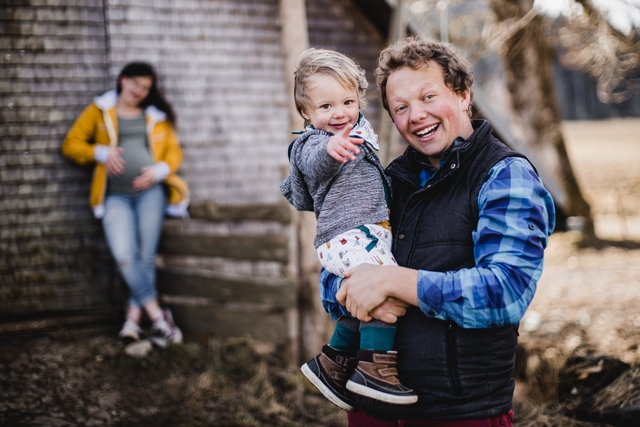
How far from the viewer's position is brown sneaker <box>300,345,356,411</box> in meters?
1.97

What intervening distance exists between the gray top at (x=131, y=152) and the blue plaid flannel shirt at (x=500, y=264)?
368 centimetres

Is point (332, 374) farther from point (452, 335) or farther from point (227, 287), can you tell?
point (227, 287)

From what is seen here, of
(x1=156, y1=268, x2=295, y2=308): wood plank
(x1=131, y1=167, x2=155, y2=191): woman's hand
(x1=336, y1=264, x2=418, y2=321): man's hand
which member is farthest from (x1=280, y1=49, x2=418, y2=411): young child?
(x1=131, y1=167, x2=155, y2=191): woman's hand

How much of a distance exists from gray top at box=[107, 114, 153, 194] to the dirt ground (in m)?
1.37

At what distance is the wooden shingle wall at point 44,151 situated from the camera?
5.21 metres

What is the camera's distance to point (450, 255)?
5.63 ft

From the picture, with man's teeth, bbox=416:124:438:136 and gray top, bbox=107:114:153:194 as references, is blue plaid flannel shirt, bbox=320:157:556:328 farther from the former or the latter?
gray top, bbox=107:114:153:194

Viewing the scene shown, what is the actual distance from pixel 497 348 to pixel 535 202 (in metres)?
0.46

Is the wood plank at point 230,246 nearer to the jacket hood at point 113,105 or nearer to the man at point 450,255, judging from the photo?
the jacket hood at point 113,105

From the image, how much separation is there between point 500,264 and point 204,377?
11.3 ft

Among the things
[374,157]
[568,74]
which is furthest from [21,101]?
[568,74]

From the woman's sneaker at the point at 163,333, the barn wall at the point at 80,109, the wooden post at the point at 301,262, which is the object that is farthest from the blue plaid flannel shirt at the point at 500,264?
the barn wall at the point at 80,109

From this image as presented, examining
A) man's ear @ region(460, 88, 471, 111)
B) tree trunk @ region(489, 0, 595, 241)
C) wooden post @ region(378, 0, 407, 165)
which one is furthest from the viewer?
tree trunk @ region(489, 0, 595, 241)

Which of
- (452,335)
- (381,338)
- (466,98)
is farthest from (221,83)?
(452,335)
